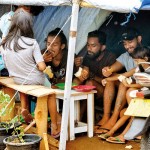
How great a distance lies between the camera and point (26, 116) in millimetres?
6902

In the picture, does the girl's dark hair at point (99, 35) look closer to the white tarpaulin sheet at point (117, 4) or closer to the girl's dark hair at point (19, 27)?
the girl's dark hair at point (19, 27)

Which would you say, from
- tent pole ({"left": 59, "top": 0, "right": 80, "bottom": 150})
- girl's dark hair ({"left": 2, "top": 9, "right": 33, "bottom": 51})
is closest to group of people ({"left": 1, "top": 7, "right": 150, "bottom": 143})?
girl's dark hair ({"left": 2, "top": 9, "right": 33, "bottom": 51})

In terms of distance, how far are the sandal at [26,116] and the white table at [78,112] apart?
543 mm

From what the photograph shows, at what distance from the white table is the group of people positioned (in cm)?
20

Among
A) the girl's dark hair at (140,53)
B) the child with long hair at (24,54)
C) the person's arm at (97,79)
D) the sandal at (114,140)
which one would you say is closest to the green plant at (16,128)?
the child with long hair at (24,54)

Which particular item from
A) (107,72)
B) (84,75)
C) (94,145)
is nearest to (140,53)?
(107,72)

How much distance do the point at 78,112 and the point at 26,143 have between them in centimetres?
169

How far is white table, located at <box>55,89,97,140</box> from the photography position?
722cm

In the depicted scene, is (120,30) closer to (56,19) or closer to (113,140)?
(56,19)

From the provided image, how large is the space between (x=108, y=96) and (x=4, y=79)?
1771 mm

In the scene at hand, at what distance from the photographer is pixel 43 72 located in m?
7.23

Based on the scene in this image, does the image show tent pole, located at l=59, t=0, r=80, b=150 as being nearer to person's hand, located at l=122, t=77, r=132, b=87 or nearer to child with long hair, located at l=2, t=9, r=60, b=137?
child with long hair, located at l=2, t=9, r=60, b=137

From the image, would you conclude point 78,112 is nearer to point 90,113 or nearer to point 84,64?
point 90,113

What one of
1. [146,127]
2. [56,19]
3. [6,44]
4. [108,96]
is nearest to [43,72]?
[6,44]
